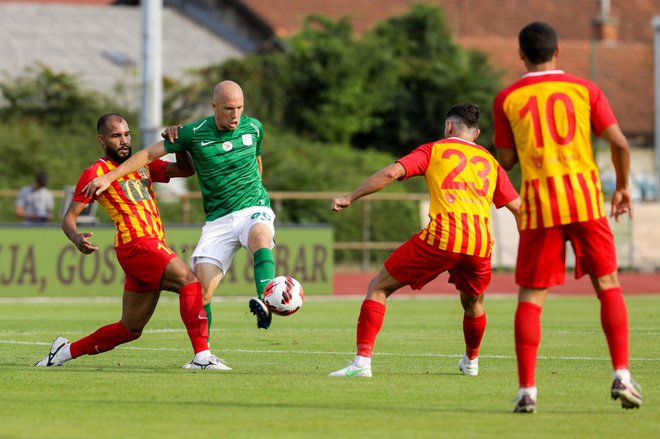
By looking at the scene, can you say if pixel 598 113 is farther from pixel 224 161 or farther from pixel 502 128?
pixel 224 161

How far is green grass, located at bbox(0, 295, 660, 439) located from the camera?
7.11m

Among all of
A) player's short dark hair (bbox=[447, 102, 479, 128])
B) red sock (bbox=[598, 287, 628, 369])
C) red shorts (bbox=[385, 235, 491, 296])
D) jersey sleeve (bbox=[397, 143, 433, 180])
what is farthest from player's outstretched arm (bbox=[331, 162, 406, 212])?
red sock (bbox=[598, 287, 628, 369])

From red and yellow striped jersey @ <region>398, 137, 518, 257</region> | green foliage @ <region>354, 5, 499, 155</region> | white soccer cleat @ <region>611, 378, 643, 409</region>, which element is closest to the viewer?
white soccer cleat @ <region>611, 378, 643, 409</region>

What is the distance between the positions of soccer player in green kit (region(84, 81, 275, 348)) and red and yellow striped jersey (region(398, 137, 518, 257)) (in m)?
1.43

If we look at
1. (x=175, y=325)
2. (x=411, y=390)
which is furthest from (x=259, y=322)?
(x=175, y=325)

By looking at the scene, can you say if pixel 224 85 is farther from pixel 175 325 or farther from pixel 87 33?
pixel 87 33

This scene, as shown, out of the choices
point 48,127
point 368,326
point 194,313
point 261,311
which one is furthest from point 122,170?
point 48,127

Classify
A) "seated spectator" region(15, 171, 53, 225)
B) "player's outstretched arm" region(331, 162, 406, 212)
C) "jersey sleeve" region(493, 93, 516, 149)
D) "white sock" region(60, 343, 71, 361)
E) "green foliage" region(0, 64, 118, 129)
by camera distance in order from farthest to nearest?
"green foliage" region(0, 64, 118, 129)
"seated spectator" region(15, 171, 53, 225)
"white sock" region(60, 343, 71, 361)
"player's outstretched arm" region(331, 162, 406, 212)
"jersey sleeve" region(493, 93, 516, 149)

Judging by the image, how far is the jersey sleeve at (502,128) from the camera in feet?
25.8

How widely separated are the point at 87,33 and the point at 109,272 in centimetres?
3475

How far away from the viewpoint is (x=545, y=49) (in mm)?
7789

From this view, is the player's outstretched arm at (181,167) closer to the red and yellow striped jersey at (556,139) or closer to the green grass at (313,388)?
the green grass at (313,388)

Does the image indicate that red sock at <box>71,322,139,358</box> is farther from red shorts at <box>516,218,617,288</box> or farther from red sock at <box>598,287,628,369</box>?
red sock at <box>598,287,628,369</box>

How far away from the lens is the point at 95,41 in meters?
55.1
